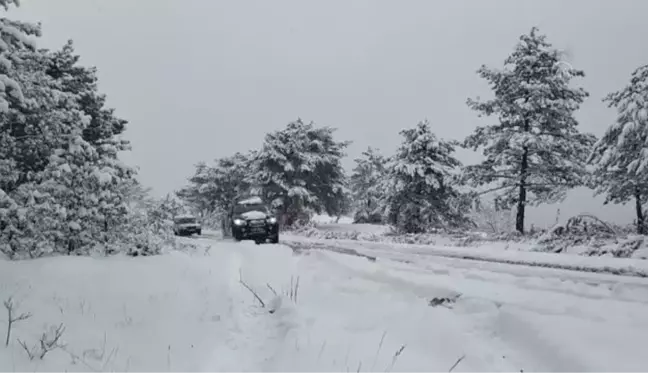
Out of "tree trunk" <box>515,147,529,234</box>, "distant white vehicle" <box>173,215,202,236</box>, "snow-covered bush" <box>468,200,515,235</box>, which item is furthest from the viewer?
"distant white vehicle" <box>173,215,202,236</box>

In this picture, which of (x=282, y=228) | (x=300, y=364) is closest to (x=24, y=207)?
(x=300, y=364)

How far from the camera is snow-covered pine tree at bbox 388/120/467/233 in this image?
23.8 meters

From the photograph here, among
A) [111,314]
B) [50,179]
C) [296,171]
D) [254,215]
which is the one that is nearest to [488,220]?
[296,171]

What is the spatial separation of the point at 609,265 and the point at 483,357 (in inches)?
251

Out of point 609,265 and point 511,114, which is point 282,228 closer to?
point 511,114

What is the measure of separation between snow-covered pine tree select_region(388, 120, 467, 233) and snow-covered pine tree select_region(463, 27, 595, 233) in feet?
11.6

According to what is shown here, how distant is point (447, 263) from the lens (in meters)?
10.0

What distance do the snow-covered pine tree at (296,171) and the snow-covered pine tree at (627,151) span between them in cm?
1860

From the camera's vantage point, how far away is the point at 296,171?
32531 millimetres

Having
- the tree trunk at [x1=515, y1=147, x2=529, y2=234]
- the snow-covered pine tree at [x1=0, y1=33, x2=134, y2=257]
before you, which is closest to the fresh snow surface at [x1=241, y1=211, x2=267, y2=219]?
the snow-covered pine tree at [x1=0, y1=33, x2=134, y2=257]

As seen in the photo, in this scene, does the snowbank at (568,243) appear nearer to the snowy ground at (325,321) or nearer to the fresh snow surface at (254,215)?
the snowy ground at (325,321)

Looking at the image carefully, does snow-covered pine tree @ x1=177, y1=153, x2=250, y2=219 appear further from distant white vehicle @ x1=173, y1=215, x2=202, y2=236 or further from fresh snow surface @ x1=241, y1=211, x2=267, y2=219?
fresh snow surface @ x1=241, y1=211, x2=267, y2=219

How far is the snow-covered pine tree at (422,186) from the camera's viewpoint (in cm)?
2377

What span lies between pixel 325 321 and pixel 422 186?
19770 mm
